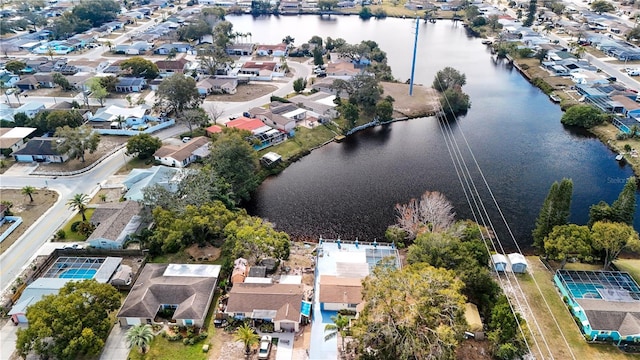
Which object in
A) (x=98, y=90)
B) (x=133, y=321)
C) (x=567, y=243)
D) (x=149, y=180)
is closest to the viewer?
(x=133, y=321)

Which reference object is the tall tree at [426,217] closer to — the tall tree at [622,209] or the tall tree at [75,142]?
the tall tree at [622,209]

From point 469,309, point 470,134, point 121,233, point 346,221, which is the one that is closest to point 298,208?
point 346,221

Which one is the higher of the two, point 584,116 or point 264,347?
point 584,116

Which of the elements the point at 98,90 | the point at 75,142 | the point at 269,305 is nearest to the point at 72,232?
the point at 75,142

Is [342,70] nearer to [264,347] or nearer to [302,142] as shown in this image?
[302,142]

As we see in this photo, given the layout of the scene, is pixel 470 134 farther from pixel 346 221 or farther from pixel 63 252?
pixel 63 252

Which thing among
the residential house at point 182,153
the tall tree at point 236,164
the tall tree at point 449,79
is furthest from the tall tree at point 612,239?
the tall tree at point 449,79
